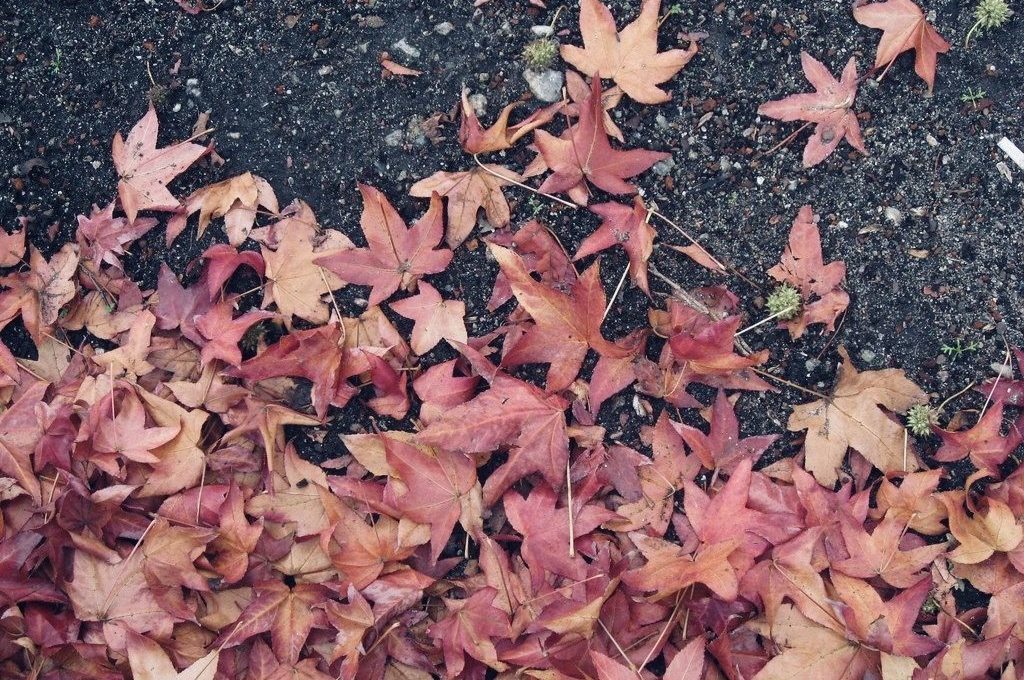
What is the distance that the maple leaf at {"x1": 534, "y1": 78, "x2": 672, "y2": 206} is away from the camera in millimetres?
2129

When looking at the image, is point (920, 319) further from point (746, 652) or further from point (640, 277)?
point (746, 652)

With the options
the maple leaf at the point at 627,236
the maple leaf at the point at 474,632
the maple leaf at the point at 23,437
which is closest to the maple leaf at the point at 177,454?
the maple leaf at the point at 23,437

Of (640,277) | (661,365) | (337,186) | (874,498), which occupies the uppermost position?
(337,186)

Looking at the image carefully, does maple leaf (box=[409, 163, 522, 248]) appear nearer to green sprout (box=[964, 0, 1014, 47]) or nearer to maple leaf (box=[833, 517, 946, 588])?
maple leaf (box=[833, 517, 946, 588])

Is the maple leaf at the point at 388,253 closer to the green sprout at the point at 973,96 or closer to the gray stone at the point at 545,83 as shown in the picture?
the gray stone at the point at 545,83

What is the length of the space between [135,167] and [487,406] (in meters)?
1.27

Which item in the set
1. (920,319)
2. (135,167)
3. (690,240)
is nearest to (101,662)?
(135,167)

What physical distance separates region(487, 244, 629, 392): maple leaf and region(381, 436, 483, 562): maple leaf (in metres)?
0.32

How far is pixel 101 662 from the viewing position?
6.80ft

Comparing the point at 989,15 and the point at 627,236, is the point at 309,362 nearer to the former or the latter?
the point at 627,236

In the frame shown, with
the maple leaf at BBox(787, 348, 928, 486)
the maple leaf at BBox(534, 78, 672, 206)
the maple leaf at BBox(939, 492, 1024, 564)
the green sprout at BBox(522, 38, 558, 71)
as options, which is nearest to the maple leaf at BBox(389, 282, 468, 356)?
the maple leaf at BBox(534, 78, 672, 206)

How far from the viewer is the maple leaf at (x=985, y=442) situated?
2057 mm

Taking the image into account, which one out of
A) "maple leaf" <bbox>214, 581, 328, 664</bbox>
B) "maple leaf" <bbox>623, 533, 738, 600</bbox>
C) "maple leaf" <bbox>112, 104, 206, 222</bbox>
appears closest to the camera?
"maple leaf" <bbox>623, 533, 738, 600</bbox>

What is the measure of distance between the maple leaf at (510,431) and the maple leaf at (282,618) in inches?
21.6
